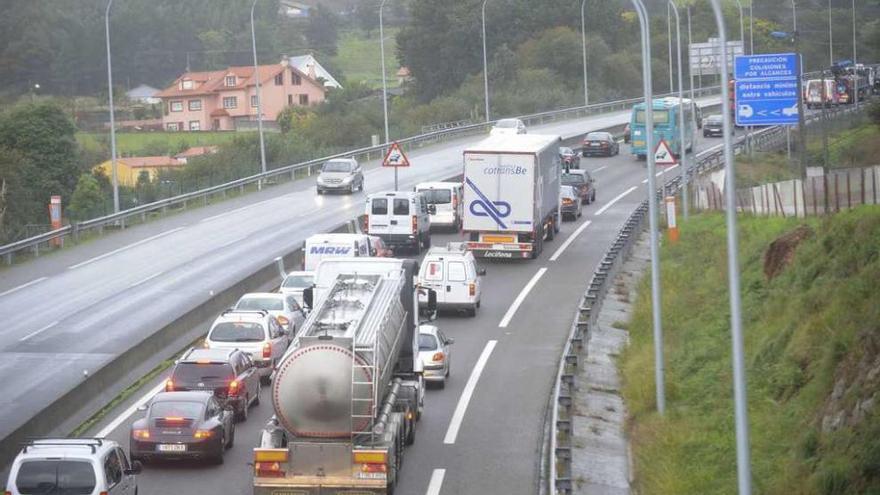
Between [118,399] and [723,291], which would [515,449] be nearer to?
[118,399]

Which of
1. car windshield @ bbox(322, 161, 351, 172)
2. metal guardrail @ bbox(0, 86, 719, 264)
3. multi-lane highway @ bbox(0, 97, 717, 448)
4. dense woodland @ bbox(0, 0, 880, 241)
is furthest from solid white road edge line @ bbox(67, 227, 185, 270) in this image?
car windshield @ bbox(322, 161, 351, 172)

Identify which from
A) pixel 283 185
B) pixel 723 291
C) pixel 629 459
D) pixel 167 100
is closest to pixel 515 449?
pixel 629 459

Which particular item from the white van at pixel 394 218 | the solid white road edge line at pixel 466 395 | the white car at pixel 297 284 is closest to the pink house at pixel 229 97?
the white van at pixel 394 218

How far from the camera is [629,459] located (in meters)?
25.8

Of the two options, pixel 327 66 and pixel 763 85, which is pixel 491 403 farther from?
pixel 327 66

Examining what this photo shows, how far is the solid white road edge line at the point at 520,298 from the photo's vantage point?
38294 millimetres

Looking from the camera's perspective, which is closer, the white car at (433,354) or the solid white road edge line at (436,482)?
the solid white road edge line at (436,482)

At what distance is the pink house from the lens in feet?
464

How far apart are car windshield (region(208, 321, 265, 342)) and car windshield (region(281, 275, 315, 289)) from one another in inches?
275

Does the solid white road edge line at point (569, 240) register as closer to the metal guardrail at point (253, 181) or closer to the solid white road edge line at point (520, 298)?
the solid white road edge line at point (520, 298)

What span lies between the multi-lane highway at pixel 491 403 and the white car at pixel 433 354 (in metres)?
0.37

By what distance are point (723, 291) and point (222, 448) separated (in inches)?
759

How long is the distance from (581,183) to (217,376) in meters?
35.7

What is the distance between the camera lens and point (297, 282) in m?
38.3
